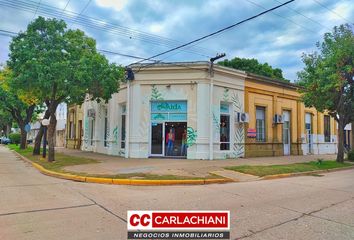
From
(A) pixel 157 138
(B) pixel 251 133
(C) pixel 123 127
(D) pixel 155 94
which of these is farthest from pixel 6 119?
(B) pixel 251 133

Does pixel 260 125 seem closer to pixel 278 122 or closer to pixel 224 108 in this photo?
pixel 278 122

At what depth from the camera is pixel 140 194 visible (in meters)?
8.60

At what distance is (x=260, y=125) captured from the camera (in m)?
22.2

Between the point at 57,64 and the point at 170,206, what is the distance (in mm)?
Answer: 10643

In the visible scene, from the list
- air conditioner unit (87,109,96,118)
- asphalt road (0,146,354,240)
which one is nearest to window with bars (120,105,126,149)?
air conditioner unit (87,109,96,118)

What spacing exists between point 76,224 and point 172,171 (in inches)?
278

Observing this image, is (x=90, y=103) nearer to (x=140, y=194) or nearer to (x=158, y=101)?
(x=158, y=101)

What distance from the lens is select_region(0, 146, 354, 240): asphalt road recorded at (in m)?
5.31

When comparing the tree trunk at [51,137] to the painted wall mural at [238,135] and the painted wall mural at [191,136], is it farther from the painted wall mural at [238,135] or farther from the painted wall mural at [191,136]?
the painted wall mural at [238,135]

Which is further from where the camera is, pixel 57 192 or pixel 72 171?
pixel 72 171

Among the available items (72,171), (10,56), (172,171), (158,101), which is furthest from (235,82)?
(10,56)

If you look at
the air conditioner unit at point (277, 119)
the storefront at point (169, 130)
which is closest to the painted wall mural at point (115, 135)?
the storefront at point (169, 130)

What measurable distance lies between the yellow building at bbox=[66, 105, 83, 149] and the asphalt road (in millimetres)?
19945

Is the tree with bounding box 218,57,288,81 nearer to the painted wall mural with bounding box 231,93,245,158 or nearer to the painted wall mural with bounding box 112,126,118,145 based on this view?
the painted wall mural with bounding box 231,93,245,158
